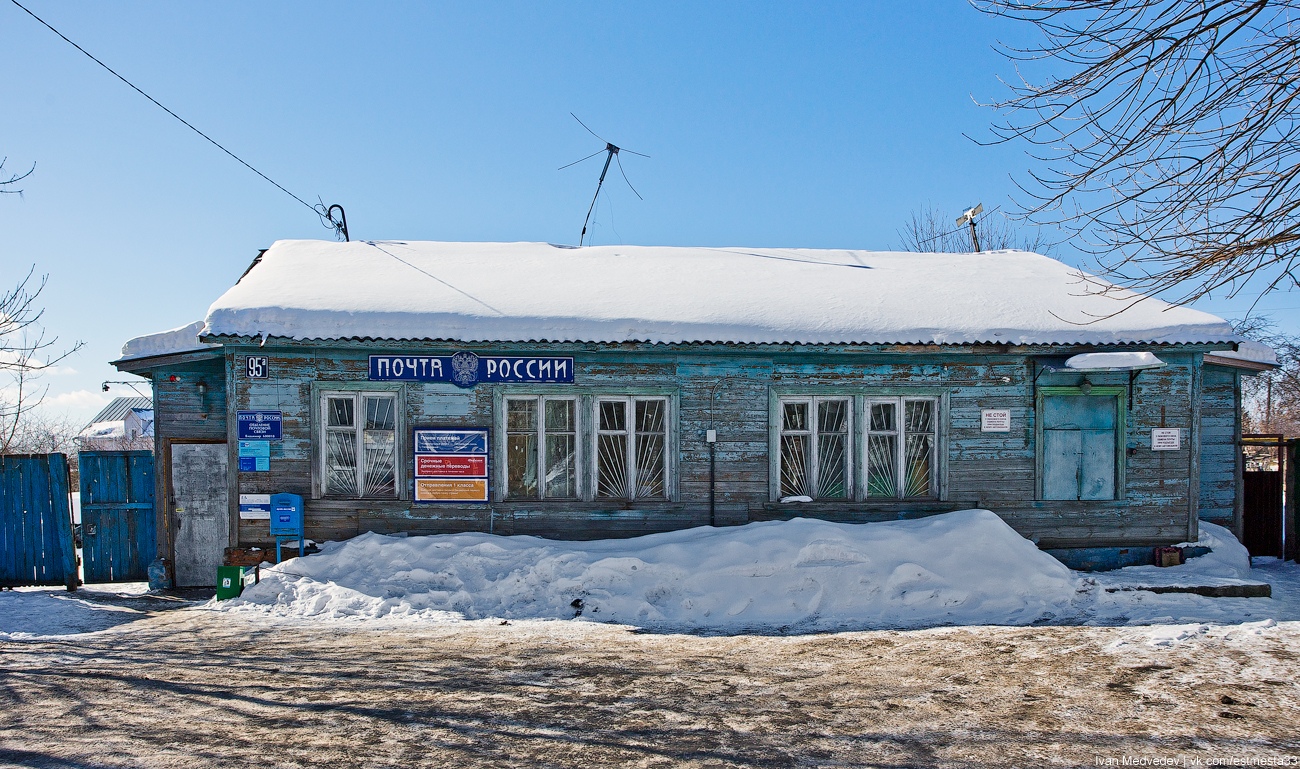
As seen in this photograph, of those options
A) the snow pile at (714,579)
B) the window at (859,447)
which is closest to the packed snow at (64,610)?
the snow pile at (714,579)

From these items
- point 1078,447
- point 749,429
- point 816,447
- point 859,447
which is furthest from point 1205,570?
point 749,429

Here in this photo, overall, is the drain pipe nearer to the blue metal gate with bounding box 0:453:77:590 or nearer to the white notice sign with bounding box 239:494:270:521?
the white notice sign with bounding box 239:494:270:521

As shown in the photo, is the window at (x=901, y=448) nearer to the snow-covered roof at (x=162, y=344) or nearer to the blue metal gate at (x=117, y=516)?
the snow-covered roof at (x=162, y=344)

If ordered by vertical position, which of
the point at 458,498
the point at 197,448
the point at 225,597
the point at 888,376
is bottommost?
the point at 225,597

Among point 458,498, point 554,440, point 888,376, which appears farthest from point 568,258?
point 888,376

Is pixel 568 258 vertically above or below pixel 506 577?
above

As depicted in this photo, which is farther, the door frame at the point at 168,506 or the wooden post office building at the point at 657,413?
the door frame at the point at 168,506

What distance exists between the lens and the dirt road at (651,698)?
163 inches

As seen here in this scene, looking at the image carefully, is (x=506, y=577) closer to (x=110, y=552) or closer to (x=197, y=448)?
(x=197, y=448)

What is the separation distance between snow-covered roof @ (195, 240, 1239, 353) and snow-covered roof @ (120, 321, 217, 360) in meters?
0.89

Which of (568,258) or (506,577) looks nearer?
(506,577)

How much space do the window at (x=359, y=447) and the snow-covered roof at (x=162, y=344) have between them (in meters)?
2.07

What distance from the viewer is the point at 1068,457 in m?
9.61

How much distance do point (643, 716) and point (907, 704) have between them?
69.4 inches
